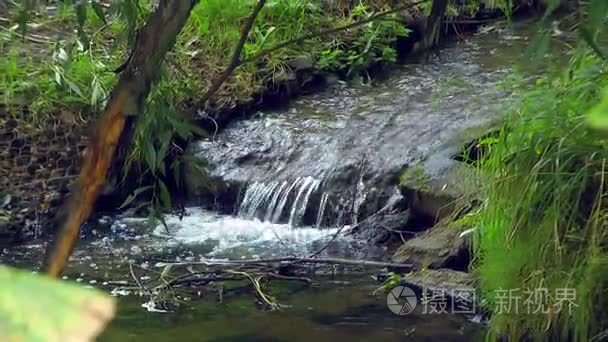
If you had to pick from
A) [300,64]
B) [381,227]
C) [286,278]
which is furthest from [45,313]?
[300,64]

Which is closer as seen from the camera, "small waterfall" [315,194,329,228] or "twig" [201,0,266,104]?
"twig" [201,0,266,104]

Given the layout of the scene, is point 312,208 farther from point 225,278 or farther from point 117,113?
point 117,113

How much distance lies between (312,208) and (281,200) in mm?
238

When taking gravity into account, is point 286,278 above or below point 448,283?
below

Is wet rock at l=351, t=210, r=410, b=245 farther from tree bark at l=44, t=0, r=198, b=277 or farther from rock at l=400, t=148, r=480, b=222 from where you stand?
tree bark at l=44, t=0, r=198, b=277

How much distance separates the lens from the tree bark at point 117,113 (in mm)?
1770

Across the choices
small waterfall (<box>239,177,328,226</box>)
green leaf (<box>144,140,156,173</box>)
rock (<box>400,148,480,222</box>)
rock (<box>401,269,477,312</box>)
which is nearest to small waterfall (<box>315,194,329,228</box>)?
small waterfall (<box>239,177,328,226</box>)

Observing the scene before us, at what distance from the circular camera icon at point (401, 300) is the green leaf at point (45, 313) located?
398 centimetres

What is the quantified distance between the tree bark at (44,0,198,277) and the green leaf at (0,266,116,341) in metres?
1.39

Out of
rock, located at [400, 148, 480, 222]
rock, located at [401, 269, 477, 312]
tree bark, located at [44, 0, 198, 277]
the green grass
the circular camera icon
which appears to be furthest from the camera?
rock, located at [400, 148, 480, 222]

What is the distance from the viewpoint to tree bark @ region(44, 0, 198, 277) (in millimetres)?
1770

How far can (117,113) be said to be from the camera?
6.27 feet

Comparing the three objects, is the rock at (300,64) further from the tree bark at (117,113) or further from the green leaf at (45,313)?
the green leaf at (45,313)

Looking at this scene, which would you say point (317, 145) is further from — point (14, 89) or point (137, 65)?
point (137, 65)
